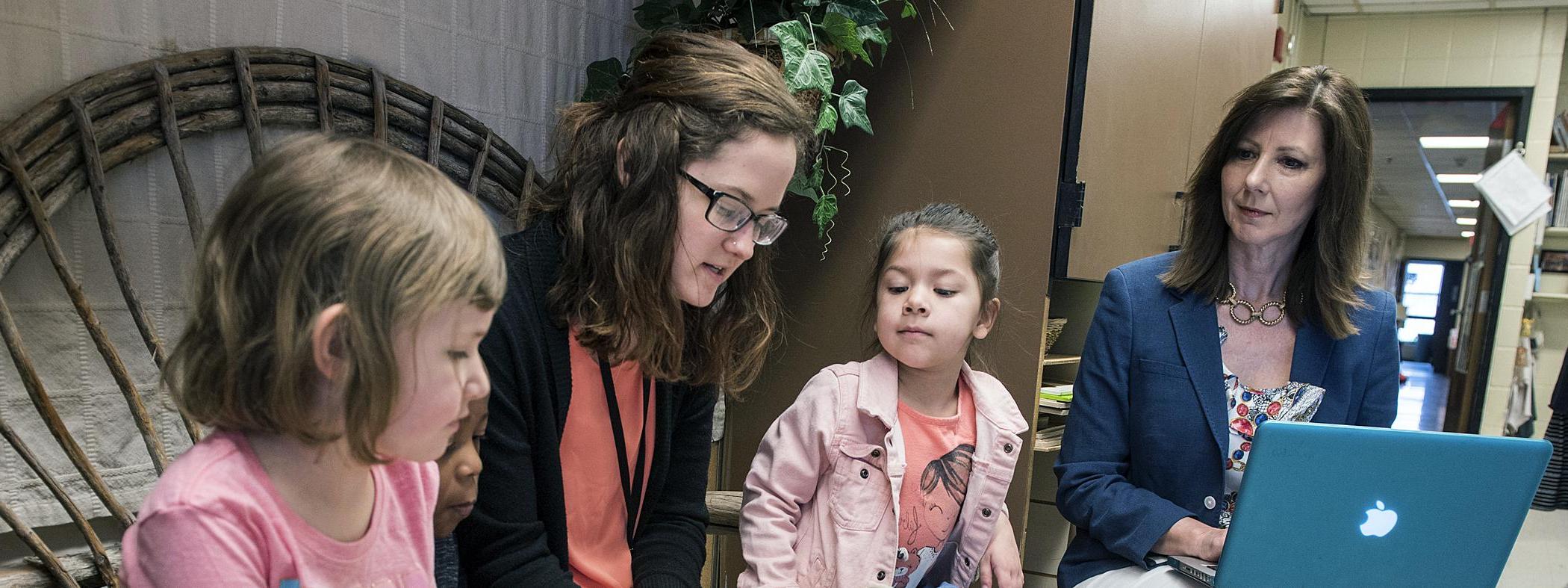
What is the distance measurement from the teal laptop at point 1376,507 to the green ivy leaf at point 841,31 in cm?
103

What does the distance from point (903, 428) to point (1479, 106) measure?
269 inches

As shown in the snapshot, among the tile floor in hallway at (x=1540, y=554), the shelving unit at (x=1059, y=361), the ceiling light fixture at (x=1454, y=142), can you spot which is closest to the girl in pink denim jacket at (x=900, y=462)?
the shelving unit at (x=1059, y=361)

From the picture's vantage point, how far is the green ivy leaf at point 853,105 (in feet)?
6.05

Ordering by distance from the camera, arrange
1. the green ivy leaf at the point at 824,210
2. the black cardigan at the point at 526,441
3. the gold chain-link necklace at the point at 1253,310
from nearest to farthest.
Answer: the black cardigan at the point at 526,441 < the gold chain-link necklace at the point at 1253,310 < the green ivy leaf at the point at 824,210

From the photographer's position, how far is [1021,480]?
6.59ft

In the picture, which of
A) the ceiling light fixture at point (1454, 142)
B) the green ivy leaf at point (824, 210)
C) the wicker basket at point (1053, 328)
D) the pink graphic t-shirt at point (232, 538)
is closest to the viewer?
the pink graphic t-shirt at point (232, 538)

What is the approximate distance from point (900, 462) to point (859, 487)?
0.07 meters

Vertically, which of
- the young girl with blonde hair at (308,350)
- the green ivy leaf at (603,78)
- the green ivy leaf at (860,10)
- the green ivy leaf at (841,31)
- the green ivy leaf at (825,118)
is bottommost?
the young girl with blonde hair at (308,350)

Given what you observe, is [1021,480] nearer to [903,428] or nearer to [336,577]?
[903,428]

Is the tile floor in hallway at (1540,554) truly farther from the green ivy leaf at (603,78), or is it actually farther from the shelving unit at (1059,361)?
the green ivy leaf at (603,78)

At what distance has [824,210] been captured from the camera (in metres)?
1.97

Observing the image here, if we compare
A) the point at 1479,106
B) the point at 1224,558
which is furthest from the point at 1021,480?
the point at 1479,106

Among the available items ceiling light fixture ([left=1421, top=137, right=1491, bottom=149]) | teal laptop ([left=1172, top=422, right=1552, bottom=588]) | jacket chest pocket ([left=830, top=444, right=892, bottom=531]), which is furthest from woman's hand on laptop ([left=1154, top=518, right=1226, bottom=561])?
ceiling light fixture ([left=1421, top=137, right=1491, bottom=149])

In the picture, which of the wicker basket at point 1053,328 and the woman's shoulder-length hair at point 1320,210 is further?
the wicker basket at point 1053,328
